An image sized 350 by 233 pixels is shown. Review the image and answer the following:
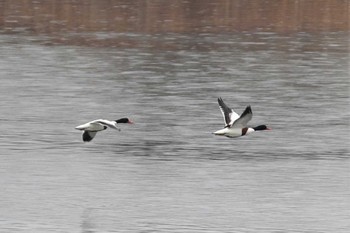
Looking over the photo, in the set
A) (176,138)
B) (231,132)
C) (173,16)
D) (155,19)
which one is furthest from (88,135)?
(173,16)

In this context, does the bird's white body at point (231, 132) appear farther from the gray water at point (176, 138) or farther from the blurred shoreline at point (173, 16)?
the blurred shoreline at point (173, 16)

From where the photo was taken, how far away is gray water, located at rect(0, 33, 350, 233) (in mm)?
22328

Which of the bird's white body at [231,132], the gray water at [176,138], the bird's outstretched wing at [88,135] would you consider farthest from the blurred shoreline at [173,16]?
the bird's outstretched wing at [88,135]

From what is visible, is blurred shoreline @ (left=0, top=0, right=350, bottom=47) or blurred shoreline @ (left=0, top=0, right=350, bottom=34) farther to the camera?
blurred shoreline @ (left=0, top=0, right=350, bottom=34)

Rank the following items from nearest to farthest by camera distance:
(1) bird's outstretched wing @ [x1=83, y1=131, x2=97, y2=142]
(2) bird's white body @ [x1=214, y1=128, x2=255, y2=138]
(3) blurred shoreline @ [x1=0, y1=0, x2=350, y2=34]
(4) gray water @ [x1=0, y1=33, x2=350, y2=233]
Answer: (4) gray water @ [x1=0, y1=33, x2=350, y2=233], (2) bird's white body @ [x1=214, y1=128, x2=255, y2=138], (1) bird's outstretched wing @ [x1=83, y1=131, x2=97, y2=142], (3) blurred shoreline @ [x1=0, y1=0, x2=350, y2=34]

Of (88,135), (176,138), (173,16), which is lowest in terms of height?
(173,16)

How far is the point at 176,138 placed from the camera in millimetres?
28844

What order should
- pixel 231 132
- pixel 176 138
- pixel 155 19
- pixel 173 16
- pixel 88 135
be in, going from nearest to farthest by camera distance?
pixel 231 132
pixel 88 135
pixel 176 138
pixel 155 19
pixel 173 16

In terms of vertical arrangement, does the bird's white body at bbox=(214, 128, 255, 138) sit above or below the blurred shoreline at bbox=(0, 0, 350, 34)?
above

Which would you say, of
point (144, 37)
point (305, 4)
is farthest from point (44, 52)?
point (305, 4)

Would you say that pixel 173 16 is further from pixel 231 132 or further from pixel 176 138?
pixel 231 132

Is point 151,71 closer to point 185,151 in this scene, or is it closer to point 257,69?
point 257,69

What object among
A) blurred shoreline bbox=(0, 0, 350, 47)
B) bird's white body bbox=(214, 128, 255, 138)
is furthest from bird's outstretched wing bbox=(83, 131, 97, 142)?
blurred shoreline bbox=(0, 0, 350, 47)

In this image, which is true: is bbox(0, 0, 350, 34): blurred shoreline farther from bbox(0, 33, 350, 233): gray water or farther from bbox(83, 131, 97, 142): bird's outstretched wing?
bbox(83, 131, 97, 142): bird's outstretched wing
